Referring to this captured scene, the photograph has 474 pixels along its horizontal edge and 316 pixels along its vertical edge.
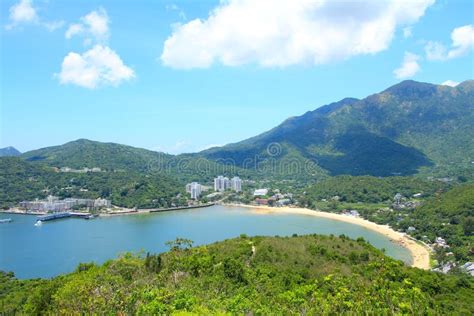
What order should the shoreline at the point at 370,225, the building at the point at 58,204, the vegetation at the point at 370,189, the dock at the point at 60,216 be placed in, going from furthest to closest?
the vegetation at the point at 370,189 → the building at the point at 58,204 → the dock at the point at 60,216 → the shoreline at the point at 370,225

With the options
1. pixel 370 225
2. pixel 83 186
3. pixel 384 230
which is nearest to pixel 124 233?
pixel 370 225

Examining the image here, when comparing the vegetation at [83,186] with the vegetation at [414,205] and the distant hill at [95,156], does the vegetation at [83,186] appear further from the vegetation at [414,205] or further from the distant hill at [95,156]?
the vegetation at [414,205]

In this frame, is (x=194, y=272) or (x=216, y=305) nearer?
(x=216, y=305)

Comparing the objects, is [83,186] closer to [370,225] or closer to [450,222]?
[370,225]

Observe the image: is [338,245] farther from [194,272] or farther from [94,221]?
[94,221]

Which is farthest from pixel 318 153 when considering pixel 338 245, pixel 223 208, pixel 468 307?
pixel 468 307

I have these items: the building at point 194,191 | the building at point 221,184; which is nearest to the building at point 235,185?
the building at point 221,184
